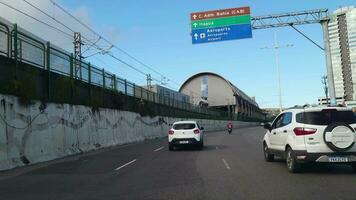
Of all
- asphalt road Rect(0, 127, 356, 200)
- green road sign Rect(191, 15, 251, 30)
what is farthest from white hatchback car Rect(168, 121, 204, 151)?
green road sign Rect(191, 15, 251, 30)

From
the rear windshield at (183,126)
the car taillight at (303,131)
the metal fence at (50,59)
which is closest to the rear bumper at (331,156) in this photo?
the car taillight at (303,131)

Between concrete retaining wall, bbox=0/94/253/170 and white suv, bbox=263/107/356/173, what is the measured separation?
9580 millimetres

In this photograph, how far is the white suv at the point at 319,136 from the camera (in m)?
13.3

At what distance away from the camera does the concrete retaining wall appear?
59.0 feet

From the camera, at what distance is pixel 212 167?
53.5ft

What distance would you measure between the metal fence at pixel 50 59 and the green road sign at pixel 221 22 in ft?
24.3

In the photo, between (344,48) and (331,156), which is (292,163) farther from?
(344,48)

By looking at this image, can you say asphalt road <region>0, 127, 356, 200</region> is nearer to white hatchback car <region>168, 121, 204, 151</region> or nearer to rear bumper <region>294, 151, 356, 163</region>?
rear bumper <region>294, 151, 356, 163</region>

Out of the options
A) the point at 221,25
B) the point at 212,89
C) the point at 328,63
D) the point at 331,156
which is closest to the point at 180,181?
the point at 331,156

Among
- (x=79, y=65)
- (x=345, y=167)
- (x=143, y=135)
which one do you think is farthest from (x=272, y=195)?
(x=143, y=135)

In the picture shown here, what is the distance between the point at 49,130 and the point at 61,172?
6382 mm

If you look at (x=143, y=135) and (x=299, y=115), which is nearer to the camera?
(x=299, y=115)

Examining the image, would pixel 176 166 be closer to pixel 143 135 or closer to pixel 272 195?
pixel 272 195

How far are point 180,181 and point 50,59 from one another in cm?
1349
